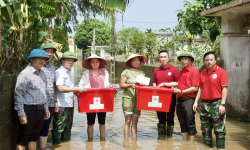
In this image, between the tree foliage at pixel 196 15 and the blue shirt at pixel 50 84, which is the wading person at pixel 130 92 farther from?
the tree foliage at pixel 196 15

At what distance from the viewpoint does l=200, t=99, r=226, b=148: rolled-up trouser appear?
5098 mm

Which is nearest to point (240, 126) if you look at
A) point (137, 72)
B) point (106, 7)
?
point (137, 72)

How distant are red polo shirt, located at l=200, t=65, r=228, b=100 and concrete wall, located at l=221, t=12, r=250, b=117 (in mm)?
2924

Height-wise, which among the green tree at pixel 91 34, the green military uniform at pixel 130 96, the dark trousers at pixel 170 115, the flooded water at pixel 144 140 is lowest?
the flooded water at pixel 144 140

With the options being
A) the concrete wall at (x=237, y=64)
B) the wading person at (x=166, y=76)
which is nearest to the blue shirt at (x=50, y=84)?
the wading person at (x=166, y=76)

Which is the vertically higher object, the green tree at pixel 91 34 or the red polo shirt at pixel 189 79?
the green tree at pixel 91 34

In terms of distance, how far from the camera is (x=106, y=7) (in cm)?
860

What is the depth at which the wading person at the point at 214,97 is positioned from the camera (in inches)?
197

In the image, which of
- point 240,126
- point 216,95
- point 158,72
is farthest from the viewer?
point 240,126

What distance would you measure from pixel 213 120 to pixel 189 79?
2.82 feet

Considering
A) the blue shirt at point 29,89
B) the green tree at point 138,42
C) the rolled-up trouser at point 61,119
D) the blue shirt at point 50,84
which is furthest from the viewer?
the green tree at point 138,42

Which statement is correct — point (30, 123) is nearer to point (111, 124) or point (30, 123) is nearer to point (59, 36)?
point (111, 124)

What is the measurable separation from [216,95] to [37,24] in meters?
3.35

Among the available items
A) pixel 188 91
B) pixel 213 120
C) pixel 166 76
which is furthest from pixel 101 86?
pixel 213 120
